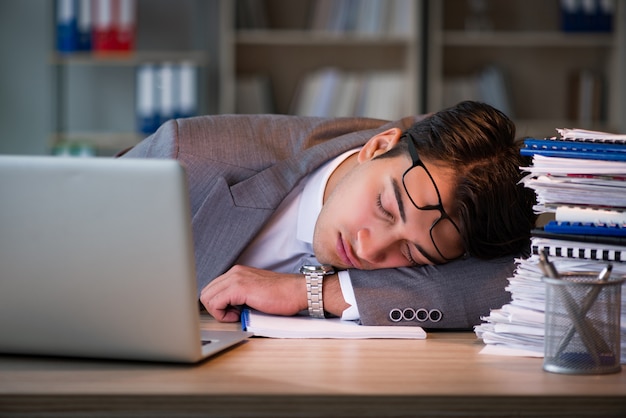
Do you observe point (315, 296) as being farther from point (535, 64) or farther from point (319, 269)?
point (535, 64)

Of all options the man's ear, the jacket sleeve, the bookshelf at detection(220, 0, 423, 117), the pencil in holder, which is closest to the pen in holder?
the pencil in holder

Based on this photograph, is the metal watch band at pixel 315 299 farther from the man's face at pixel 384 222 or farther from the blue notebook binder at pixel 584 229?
the blue notebook binder at pixel 584 229

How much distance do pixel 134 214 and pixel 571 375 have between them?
509mm

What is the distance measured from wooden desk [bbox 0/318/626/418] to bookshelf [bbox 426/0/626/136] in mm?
3336

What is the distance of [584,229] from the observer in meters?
1.08

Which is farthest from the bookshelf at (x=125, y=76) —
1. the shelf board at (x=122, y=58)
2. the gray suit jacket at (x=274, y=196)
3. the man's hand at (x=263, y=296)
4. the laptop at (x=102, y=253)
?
the laptop at (x=102, y=253)

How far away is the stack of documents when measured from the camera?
3.52 ft

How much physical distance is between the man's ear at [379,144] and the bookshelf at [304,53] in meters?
2.58

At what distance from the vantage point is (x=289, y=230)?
1.62 metres

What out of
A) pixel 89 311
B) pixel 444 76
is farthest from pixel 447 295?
pixel 444 76

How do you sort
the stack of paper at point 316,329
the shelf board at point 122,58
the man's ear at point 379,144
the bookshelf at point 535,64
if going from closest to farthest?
1. the stack of paper at point 316,329
2. the man's ear at point 379,144
3. the shelf board at point 122,58
4. the bookshelf at point 535,64

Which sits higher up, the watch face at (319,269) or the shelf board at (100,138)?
the watch face at (319,269)

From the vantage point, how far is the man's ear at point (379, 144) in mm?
1560

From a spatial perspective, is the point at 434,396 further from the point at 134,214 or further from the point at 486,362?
the point at 134,214
